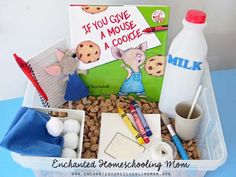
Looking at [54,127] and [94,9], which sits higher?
[94,9]

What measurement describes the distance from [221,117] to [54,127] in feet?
1.14

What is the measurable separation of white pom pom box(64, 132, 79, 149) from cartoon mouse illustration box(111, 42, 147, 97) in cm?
16

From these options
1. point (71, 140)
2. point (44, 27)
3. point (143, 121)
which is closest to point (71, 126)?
point (71, 140)

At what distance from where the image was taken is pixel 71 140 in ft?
1.89

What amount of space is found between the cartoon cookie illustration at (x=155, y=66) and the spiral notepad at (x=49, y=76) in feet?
0.52

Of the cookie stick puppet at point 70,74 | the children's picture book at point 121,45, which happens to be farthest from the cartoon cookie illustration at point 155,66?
the cookie stick puppet at point 70,74

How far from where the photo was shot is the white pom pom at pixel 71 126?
0.59 m

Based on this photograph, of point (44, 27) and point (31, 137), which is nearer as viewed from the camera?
point (31, 137)

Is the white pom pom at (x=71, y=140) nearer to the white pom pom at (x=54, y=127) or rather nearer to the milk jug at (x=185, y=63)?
the white pom pom at (x=54, y=127)

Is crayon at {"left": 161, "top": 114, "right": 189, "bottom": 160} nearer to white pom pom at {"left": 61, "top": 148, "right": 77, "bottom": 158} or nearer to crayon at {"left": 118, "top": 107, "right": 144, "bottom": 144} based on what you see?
crayon at {"left": 118, "top": 107, "right": 144, "bottom": 144}

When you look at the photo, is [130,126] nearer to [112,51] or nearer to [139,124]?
[139,124]

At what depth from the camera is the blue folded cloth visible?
0.51m

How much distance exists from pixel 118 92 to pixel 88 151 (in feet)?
0.50

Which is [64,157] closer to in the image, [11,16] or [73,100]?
[73,100]
